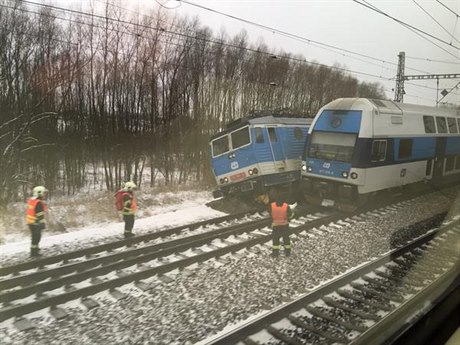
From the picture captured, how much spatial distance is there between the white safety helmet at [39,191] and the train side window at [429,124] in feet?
31.1

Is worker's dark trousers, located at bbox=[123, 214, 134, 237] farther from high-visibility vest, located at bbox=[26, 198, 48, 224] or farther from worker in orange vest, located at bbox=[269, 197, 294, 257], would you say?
worker in orange vest, located at bbox=[269, 197, 294, 257]

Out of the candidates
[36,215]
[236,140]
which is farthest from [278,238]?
[36,215]

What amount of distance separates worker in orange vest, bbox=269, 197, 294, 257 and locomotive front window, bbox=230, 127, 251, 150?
2.06 m

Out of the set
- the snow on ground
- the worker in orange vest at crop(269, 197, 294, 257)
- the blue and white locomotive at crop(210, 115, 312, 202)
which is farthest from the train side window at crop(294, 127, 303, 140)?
the worker in orange vest at crop(269, 197, 294, 257)

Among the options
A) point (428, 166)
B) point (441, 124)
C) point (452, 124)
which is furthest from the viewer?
point (452, 124)

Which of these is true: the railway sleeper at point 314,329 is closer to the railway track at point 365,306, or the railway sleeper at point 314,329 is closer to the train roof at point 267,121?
the railway track at point 365,306

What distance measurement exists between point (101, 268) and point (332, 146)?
228 inches

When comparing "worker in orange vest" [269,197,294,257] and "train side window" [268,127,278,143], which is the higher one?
"train side window" [268,127,278,143]

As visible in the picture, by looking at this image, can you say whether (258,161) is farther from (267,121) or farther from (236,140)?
(267,121)

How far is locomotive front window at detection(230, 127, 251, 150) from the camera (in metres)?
7.95

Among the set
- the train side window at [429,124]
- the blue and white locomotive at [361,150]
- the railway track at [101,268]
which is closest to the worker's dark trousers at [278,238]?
the railway track at [101,268]

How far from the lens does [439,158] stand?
11.0m

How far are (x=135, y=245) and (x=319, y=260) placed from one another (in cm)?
301

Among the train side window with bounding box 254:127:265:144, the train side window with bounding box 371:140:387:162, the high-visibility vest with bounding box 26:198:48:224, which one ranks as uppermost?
the train side window with bounding box 254:127:265:144
